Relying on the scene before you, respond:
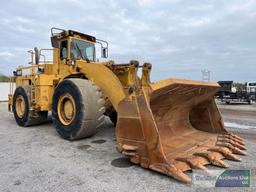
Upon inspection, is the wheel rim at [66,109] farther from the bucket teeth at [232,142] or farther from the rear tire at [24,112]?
the bucket teeth at [232,142]

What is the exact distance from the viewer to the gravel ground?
268 centimetres

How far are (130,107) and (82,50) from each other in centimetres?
339

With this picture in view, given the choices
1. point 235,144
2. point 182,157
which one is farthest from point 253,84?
point 182,157

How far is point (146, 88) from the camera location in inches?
125

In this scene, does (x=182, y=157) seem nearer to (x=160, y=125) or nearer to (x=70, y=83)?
(x=160, y=125)

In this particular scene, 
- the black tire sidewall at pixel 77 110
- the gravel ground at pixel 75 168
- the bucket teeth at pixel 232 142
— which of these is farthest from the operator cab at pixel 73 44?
the bucket teeth at pixel 232 142

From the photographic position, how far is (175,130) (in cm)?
454

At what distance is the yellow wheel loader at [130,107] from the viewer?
311 centimetres

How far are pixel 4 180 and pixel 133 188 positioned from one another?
5.84 ft

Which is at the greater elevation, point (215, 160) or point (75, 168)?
point (215, 160)

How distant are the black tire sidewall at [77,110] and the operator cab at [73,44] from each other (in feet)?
3.74

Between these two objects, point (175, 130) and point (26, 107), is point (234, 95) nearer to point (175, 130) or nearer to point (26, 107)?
point (175, 130)
